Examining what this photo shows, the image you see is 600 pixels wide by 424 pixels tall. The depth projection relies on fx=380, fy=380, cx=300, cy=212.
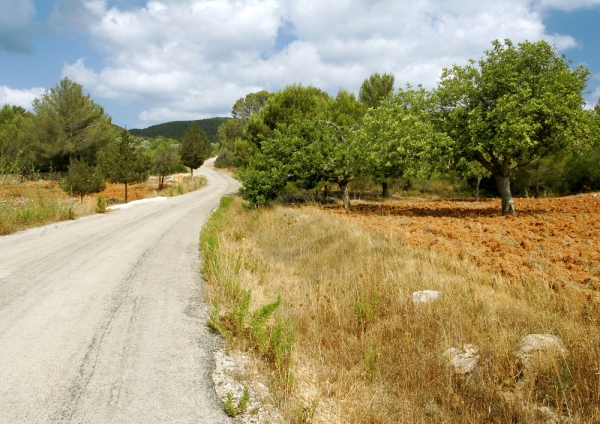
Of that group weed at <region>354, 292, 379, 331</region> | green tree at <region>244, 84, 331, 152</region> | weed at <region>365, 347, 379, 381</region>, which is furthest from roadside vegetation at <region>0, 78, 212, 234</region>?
weed at <region>365, 347, 379, 381</region>

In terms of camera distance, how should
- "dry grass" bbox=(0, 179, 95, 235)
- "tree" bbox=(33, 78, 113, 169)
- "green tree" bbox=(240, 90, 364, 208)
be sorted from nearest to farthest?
"dry grass" bbox=(0, 179, 95, 235) < "green tree" bbox=(240, 90, 364, 208) < "tree" bbox=(33, 78, 113, 169)

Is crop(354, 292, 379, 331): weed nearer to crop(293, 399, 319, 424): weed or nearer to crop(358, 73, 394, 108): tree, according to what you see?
crop(293, 399, 319, 424): weed

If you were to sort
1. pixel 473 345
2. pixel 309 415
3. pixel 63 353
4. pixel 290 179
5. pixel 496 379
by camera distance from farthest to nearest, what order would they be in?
pixel 290 179
pixel 473 345
pixel 63 353
pixel 496 379
pixel 309 415

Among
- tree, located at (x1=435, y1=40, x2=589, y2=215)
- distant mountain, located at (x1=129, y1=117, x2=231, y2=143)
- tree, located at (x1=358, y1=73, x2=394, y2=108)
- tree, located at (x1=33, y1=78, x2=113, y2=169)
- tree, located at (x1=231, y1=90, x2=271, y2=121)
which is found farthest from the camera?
distant mountain, located at (x1=129, y1=117, x2=231, y2=143)

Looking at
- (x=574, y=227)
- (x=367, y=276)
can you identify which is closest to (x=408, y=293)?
(x=367, y=276)

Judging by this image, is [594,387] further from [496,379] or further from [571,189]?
[571,189]

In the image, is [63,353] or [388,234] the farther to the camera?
[388,234]

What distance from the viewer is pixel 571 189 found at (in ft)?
92.8

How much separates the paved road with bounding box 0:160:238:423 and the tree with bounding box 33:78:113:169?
1634 inches

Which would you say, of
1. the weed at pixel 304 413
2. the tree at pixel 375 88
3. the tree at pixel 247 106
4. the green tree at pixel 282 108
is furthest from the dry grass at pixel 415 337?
the tree at pixel 247 106

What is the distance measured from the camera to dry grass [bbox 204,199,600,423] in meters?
3.63

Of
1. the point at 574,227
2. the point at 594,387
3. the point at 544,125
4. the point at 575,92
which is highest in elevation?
the point at 575,92

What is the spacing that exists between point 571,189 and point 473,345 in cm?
3006

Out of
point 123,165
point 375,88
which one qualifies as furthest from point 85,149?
point 375,88
